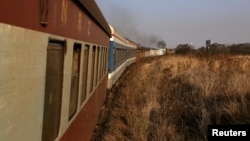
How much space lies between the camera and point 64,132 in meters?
3.34

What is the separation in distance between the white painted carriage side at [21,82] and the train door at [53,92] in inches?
11.8

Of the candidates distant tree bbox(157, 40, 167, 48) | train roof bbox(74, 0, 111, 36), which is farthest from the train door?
distant tree bbox(157, 40, 167, 48)

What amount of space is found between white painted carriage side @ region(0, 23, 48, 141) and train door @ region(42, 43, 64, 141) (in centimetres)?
30

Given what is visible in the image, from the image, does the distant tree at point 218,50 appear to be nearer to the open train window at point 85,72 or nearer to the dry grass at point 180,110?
the dry grass at point 180,110

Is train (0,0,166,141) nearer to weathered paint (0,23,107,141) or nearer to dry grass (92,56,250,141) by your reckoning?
weathered paint (0,23,107,141)

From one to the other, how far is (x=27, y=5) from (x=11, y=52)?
337 millimetres

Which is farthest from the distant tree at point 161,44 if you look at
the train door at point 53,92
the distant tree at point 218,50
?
the train door at point 53,92

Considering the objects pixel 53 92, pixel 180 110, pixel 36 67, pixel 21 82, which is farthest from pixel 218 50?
pixel 21 82

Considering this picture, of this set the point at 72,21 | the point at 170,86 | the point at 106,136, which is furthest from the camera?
the point at 170,86

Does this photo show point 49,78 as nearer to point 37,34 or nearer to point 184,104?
point 37,34

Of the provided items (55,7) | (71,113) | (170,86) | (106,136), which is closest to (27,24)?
(55,7)

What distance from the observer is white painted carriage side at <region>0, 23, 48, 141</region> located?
5.39 ft

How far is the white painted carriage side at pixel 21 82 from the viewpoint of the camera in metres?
1.64

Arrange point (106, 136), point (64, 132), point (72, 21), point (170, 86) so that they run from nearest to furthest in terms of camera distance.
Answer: point (64, 132)
point (72, 21)
point (106, 136)
point (170, 86)
